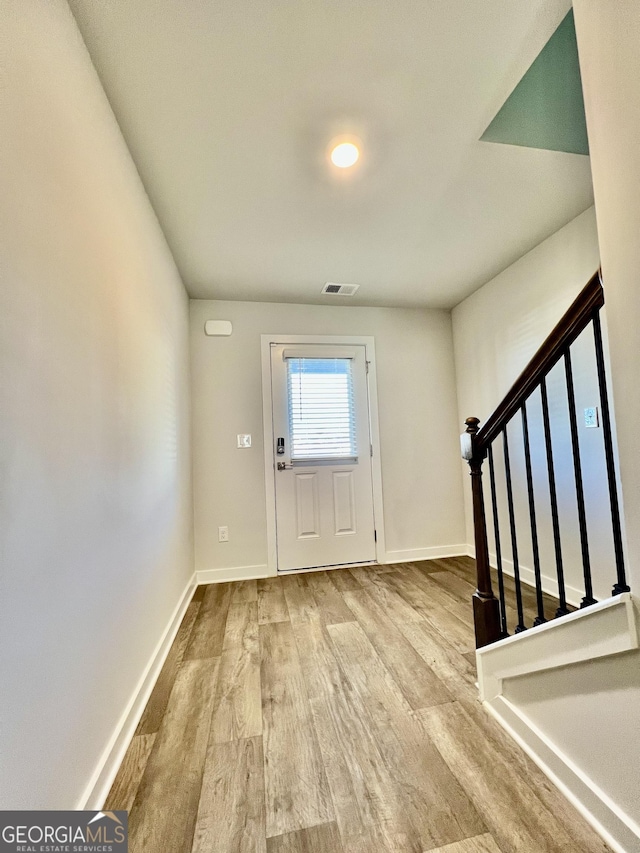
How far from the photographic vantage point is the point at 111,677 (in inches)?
45.7

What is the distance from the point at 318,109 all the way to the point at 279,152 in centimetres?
26

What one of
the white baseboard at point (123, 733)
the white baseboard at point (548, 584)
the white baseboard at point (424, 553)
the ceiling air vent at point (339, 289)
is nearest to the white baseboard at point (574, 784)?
the white baseboard at point (548, 584)

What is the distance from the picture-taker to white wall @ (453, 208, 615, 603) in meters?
2.03

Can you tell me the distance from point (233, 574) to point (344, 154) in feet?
9.58

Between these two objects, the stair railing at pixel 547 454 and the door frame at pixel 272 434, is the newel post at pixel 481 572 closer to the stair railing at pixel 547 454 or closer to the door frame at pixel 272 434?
the stair railing at pixel 547 454

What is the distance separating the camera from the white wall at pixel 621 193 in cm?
76

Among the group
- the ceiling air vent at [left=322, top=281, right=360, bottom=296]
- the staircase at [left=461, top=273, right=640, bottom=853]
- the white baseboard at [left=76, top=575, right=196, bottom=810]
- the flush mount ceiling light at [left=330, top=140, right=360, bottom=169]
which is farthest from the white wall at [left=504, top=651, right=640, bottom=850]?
the ceiling air vent at [left=322, top=281, right=360, bottom=296]

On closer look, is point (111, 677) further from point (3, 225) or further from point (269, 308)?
point (269, 308)

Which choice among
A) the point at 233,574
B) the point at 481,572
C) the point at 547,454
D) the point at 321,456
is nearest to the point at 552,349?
the point at 547,454

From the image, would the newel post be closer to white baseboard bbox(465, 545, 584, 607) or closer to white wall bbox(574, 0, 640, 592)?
white wall bbox(574, 0, 640, 592)

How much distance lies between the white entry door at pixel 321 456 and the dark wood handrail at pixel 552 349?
5.73 ft

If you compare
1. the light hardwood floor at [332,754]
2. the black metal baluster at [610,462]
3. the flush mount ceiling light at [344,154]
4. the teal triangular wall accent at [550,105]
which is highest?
the teal triangular wall accent at [550,105]

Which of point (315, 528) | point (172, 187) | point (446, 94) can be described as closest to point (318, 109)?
point (446, 94)

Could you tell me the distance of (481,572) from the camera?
1.49 meters
